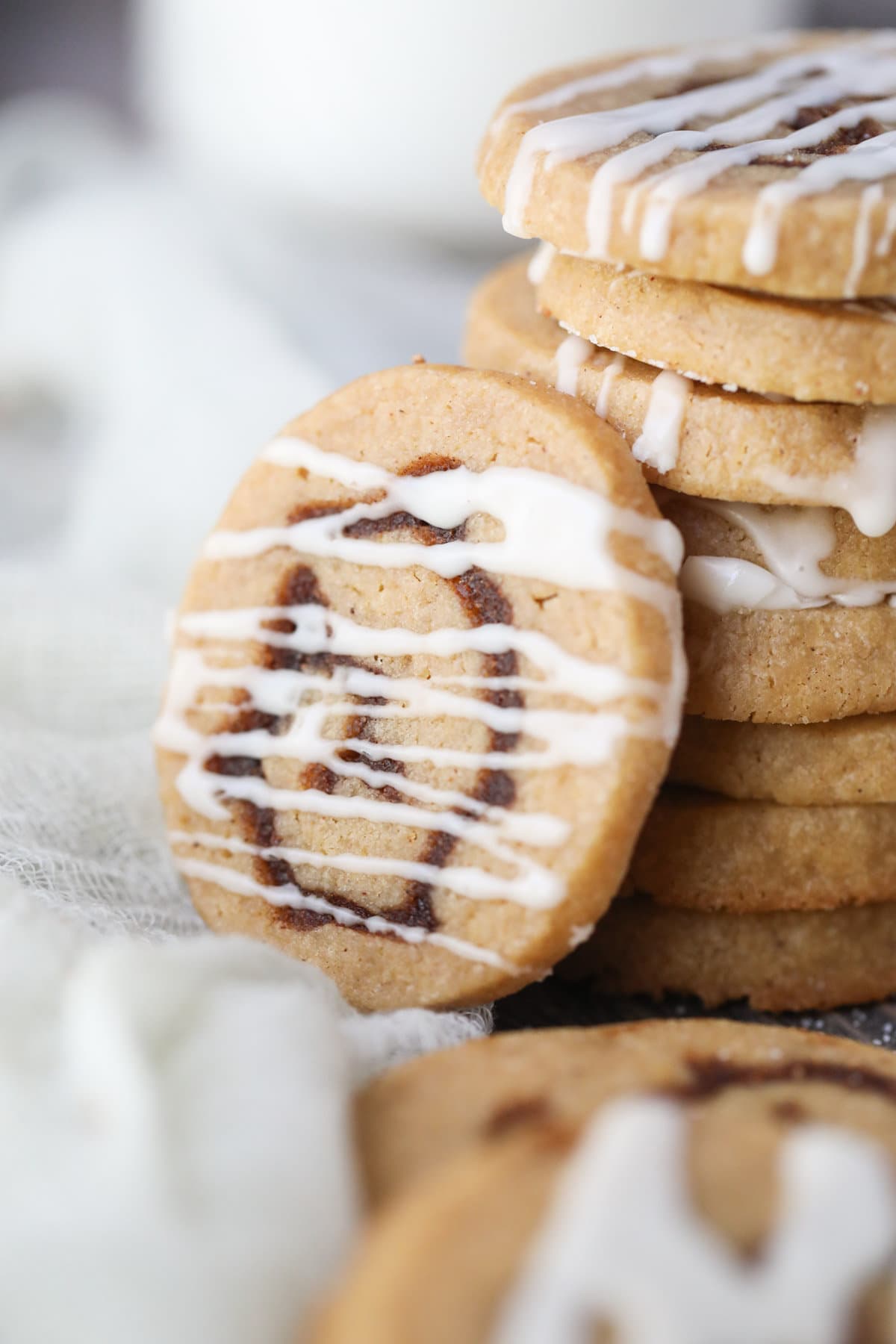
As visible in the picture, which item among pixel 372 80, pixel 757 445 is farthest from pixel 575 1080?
pixel 372 80

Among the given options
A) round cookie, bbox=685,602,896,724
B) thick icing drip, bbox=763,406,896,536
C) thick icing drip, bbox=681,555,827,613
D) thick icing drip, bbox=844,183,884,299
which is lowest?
round cookie, bbox=685,602,896,724

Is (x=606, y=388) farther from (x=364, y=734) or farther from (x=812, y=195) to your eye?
(x=364, y=734)

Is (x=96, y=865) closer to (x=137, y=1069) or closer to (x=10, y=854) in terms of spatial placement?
(x=10, y=854)

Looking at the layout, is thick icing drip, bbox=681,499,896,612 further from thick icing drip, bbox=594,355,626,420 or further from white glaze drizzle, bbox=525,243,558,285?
white glaze drizzle, bbox=525,243,558,285

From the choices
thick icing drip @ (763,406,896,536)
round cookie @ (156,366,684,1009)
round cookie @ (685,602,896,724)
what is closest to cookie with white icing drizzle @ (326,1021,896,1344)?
round cookie @ (156,366,684,1009)

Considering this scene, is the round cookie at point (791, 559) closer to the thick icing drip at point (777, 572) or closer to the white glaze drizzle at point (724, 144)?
the thick icing drip at point (777, 572)

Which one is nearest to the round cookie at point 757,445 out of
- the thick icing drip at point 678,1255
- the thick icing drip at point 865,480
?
the thick icing drip at point 865,480
